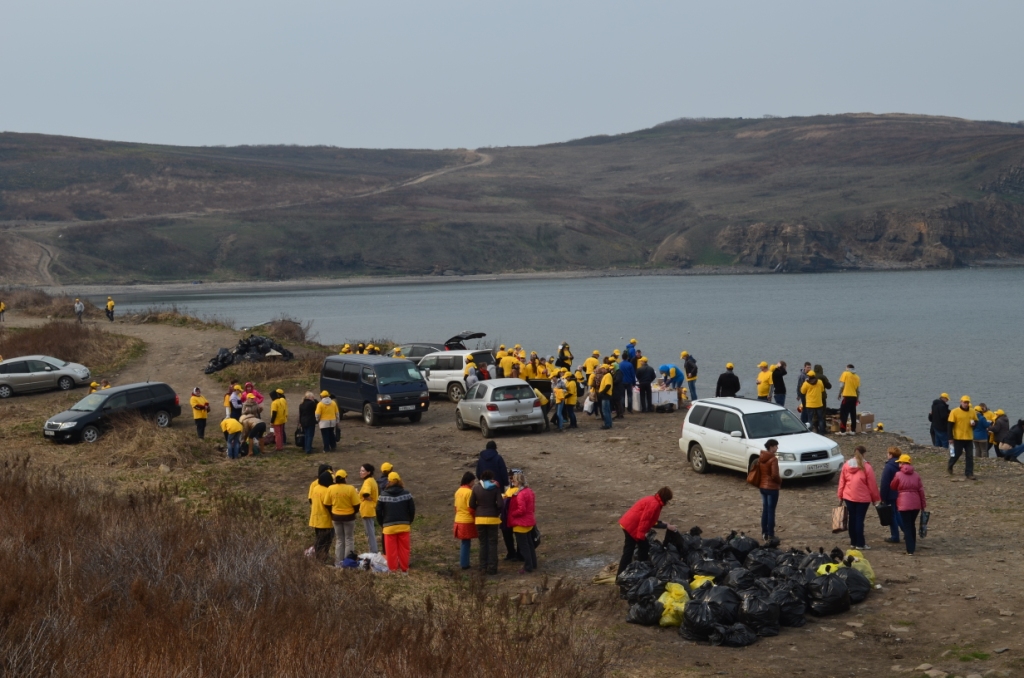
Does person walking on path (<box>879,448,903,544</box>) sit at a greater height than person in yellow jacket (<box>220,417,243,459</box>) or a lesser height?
greater

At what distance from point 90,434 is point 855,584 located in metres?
19.6

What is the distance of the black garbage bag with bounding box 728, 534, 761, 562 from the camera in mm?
12188

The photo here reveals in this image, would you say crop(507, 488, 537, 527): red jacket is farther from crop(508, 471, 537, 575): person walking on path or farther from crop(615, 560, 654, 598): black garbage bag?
crop(615, 560, 654, 598): black garbage bag

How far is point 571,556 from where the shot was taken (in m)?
14.2

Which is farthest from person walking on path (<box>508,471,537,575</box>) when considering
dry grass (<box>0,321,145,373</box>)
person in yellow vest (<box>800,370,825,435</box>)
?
dry grass (<box>0,321,145,373</box>)

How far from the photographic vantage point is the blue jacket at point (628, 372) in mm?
26000

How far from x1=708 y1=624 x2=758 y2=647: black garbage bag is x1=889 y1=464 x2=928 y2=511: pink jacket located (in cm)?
360

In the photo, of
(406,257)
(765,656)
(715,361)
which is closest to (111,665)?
(765,656)

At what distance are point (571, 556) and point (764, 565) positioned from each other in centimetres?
331

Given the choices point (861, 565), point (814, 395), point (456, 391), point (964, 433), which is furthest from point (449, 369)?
point (861, 565)

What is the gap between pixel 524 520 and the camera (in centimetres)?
1366

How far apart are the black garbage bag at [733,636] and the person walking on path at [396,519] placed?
14.8 feet

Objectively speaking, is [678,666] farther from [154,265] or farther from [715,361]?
[154,265]

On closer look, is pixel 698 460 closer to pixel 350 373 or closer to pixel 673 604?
pixel 673 604
